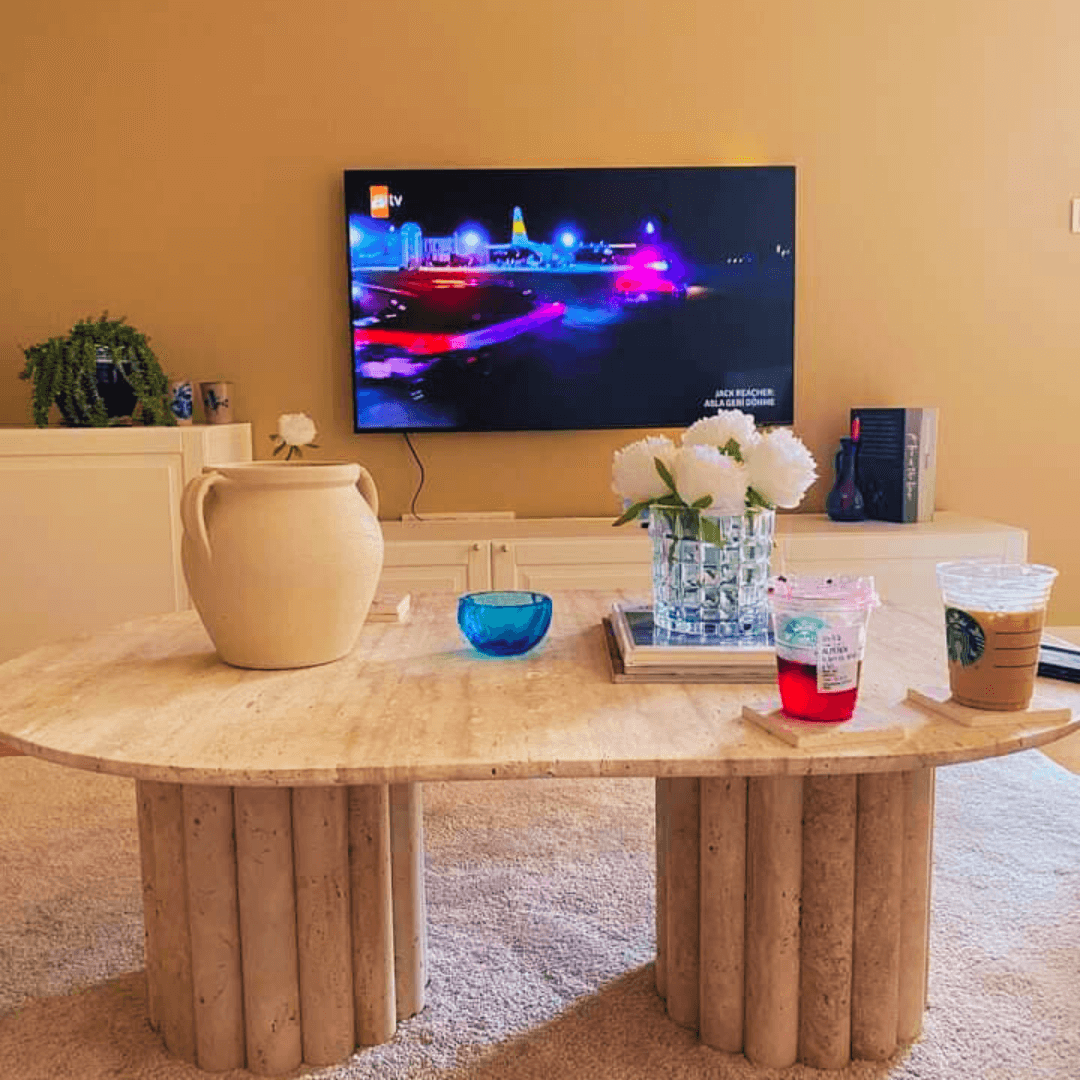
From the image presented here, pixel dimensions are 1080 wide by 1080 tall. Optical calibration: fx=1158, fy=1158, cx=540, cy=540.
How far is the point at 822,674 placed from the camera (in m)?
1.19

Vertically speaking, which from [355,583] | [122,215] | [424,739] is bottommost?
[424,739]

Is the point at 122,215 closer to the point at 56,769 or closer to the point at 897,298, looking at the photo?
the point at 56,769

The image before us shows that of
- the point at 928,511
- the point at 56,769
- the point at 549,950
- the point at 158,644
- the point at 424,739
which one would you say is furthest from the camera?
the point at 928,511

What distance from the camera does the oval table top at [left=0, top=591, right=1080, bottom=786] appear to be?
1111 millimetres

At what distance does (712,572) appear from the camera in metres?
1.52

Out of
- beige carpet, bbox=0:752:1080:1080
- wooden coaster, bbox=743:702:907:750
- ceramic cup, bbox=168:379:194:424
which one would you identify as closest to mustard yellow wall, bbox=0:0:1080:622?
ceramic cup, bbox=168:379:194:424

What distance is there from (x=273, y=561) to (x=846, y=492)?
2.41m

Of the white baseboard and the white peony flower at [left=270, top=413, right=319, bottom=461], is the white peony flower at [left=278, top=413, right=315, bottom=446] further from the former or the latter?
the white baseboard

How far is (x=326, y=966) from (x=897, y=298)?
2.85 m

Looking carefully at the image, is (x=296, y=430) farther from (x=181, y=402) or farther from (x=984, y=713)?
(x=984, y=713)

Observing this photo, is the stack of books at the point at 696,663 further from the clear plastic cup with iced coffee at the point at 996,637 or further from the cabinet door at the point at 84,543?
the cabinet door at the point at 84,543

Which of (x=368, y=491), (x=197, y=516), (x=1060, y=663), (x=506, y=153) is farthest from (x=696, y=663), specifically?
(x=506, y=153)

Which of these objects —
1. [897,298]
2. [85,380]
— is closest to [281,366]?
[85,380]

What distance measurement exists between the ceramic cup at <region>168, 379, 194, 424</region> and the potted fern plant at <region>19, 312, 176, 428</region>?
69mm
